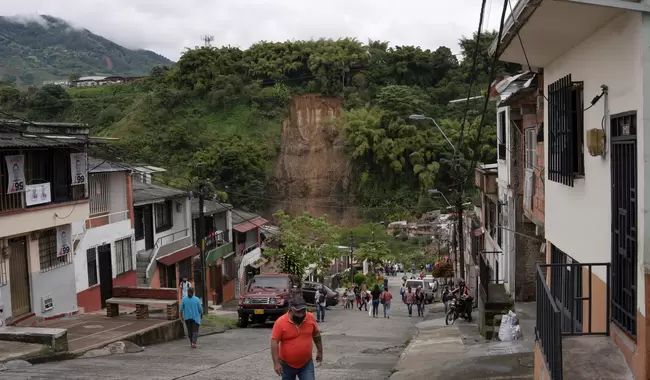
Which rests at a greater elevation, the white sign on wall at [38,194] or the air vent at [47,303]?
the white sign on wall at [38,194]

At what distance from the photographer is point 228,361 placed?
Answer: 12.8 m

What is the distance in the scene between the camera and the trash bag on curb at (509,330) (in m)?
13.8

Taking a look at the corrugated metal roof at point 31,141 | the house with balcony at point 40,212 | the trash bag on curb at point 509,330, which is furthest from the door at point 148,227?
the trash bag on curb at point 509,330

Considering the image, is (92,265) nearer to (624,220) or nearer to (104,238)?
(104,238)

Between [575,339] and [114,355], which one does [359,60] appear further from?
[575,339]

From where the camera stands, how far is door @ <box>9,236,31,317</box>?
18500 mm

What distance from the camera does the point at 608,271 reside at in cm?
684

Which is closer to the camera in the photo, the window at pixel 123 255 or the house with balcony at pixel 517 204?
the house with balcony at pixel 517 204

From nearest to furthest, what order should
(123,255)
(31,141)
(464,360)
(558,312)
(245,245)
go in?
(558,312), (464,360), (31,141), (123,255), (245,245)

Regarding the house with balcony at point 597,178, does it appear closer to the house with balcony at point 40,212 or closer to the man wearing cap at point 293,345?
the man wearing cap at point 293,345

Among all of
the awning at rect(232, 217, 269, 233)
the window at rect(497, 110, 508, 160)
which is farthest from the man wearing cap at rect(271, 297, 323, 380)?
the awning at rect(232, 217, 269, 233)

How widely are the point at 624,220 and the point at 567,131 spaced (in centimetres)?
236

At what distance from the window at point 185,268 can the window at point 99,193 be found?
6914 millimetres

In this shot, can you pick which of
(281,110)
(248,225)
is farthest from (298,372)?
(281,110)
